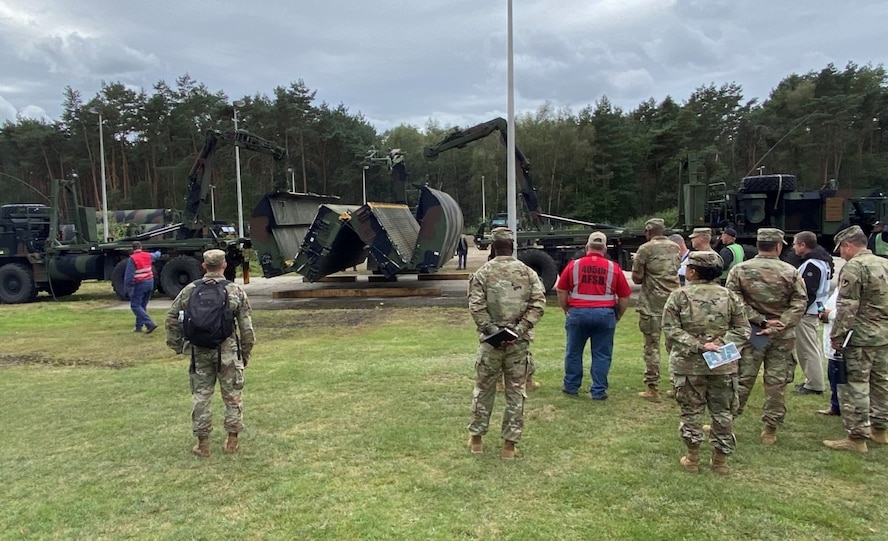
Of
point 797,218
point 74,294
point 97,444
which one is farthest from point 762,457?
point 74,294

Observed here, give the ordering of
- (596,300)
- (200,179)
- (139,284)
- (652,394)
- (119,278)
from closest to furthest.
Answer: (596,300) < (652,394) < (139,284) < (119,278) < (200,179)

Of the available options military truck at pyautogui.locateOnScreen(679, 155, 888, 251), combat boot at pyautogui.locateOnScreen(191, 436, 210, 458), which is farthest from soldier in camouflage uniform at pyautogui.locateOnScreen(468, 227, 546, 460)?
military truck at pyautogui.locateOnScreen(679, 155, 888, 251)

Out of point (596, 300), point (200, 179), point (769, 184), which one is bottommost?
point (596, 300)

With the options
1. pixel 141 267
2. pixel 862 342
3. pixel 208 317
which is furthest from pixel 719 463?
pixel 141 267

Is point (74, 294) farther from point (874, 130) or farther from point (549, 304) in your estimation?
point (874, 130)

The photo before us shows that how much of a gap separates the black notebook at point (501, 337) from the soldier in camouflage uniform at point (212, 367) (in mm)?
1894

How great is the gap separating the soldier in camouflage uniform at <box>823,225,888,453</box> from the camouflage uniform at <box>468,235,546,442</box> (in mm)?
2281

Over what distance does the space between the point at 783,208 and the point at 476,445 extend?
13.7 m

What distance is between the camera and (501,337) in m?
4.36

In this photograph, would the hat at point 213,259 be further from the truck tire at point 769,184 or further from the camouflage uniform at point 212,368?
the truck tire at point 769,184

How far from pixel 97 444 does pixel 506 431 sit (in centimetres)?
335

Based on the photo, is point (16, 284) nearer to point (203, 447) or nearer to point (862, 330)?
point (203, 447)

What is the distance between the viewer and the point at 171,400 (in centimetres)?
621

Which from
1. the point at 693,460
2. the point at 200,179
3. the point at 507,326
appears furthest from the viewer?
the point at 200,179
